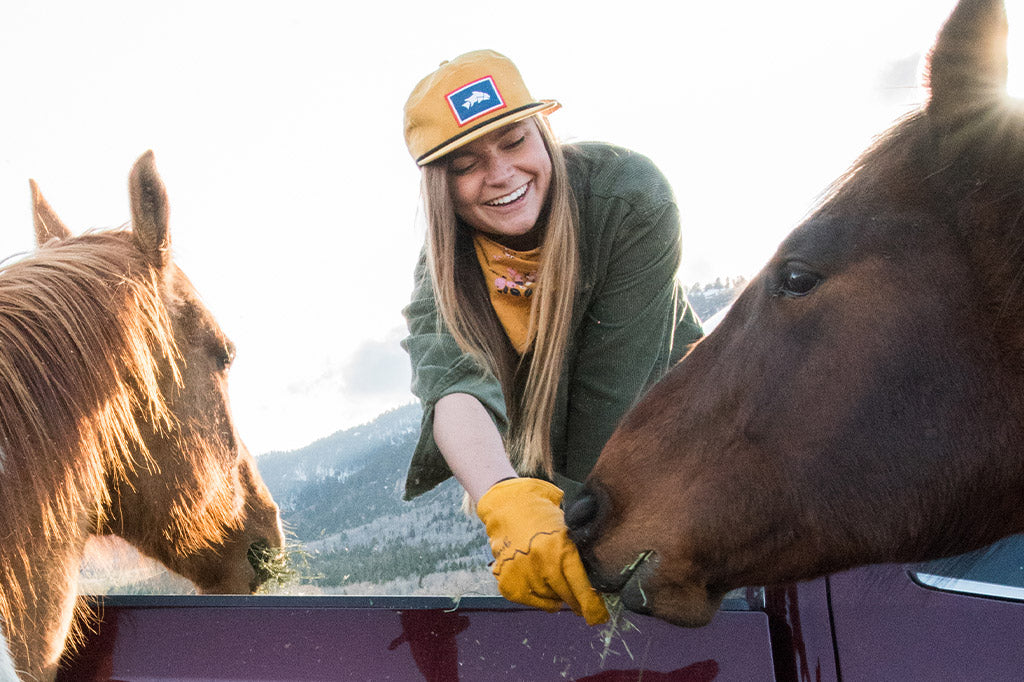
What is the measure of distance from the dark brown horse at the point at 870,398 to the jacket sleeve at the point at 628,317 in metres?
0.77

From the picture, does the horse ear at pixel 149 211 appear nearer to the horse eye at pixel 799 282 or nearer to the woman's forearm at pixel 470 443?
the woman's forearm at pixel 470 443

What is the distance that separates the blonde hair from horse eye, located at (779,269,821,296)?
83cm

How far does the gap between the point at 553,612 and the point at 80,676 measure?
3.89 feet

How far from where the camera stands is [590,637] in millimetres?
1588

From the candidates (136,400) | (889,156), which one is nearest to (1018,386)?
(889,156)

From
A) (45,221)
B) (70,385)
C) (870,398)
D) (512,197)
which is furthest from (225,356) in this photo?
(870,398)

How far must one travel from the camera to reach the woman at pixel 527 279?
2.03 m

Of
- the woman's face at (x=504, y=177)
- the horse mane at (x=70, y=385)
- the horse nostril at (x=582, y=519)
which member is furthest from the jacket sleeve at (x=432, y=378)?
the horse mane at (x=70, y=385)

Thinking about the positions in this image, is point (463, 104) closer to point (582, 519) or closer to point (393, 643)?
point (582, 519)

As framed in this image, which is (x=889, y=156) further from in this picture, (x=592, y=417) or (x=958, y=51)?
(x=592, y=417)

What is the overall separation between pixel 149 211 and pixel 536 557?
137 cm

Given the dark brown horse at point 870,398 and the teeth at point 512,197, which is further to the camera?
the teeth at point 512,197

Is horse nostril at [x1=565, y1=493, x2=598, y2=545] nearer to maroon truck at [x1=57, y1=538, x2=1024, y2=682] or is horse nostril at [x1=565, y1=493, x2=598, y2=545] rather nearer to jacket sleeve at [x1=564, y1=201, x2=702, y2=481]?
maroon truck at [x1=57, y1=538, x2=1024, y2=682]

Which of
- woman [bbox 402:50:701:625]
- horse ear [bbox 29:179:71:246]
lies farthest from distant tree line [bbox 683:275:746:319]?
horse ear [bbox 29:179:71:246]
